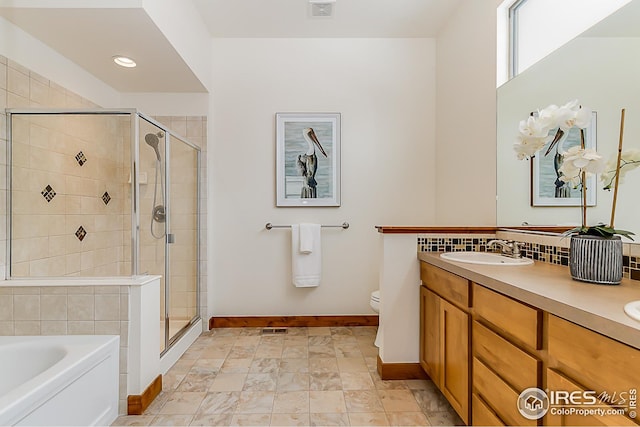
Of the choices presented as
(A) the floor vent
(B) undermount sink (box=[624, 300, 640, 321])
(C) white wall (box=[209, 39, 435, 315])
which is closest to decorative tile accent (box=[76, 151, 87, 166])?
(C) white wall (box=[209, 39, 435, 315])

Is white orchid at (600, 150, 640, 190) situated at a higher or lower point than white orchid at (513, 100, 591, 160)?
lower

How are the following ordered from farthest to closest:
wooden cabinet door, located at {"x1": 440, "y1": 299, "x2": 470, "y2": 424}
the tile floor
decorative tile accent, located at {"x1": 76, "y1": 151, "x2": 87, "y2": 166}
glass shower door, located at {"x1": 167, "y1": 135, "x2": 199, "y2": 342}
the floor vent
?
the floor vent < glass shower door, located at {"x1": 167, "y1": 135, "x2": 199, "y2": 342} < decorative tile accent, located at {"x1": 76, "y1": 151, "x2": 87, "y2": 166} < the tile floor < wooden cabinet door, located at {"x1": 440, "y1": 299, "x2": 470, "y2": 424}

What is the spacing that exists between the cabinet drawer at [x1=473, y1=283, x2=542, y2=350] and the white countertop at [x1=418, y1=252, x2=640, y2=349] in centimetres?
3

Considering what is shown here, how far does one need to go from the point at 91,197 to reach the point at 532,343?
8.49 ft

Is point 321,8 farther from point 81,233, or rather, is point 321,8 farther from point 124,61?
point 81,233

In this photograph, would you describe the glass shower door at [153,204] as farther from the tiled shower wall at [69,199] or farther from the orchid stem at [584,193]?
the orchid stem at [584,193]

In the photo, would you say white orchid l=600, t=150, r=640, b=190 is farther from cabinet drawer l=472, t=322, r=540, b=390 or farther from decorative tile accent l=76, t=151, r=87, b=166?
decorative tile accent l=76, t=151, r=87, b=166

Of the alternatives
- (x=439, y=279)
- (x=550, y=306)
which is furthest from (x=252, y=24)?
(x=550, y=306)

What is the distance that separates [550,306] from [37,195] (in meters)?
2.63

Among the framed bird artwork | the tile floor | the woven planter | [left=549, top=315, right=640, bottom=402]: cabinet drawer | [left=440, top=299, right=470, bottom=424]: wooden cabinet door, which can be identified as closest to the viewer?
[left=549, top=315, right=640, bottom=402]: cabinet drawer

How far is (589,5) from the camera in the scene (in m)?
1.55

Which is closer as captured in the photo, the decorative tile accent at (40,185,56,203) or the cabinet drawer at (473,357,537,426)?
the cabinet drawer at (473,357,537,426)

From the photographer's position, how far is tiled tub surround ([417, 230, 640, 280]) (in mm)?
1312

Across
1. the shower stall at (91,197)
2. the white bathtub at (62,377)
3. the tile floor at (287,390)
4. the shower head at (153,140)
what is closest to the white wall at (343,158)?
the tile floor at (287,390)
